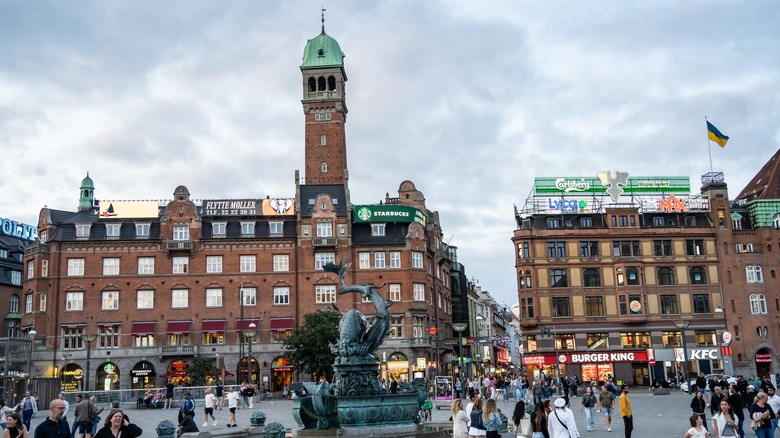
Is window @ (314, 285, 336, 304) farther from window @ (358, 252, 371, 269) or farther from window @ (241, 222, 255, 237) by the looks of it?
window @ (241, 222, 255, 237)

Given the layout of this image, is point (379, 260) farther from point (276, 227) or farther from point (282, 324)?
point (282, 324)

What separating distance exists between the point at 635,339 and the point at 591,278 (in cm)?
695

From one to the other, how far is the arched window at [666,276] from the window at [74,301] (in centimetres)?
5410

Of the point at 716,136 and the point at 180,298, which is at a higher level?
the point at 716,136

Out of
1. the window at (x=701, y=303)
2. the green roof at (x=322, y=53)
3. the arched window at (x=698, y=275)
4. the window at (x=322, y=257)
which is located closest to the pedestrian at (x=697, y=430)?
the window at (x=322, y=257)

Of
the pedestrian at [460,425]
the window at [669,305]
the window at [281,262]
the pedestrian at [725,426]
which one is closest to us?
the pedestrian at [725,426]

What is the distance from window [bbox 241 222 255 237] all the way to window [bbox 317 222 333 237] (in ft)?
20.5

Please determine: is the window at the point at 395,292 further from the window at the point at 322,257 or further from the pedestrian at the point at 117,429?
the pedestrian at the point at 117,429

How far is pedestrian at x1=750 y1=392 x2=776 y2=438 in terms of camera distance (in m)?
18.0

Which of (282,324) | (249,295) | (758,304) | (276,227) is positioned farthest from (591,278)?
(249,295)

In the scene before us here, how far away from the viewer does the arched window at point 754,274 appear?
7412 centimetres

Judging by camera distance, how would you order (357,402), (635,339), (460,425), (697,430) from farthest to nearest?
(635,339) < (357,402) < (460,425) < (697,430)

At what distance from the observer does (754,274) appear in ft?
244

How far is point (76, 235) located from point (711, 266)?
60.3 meters
